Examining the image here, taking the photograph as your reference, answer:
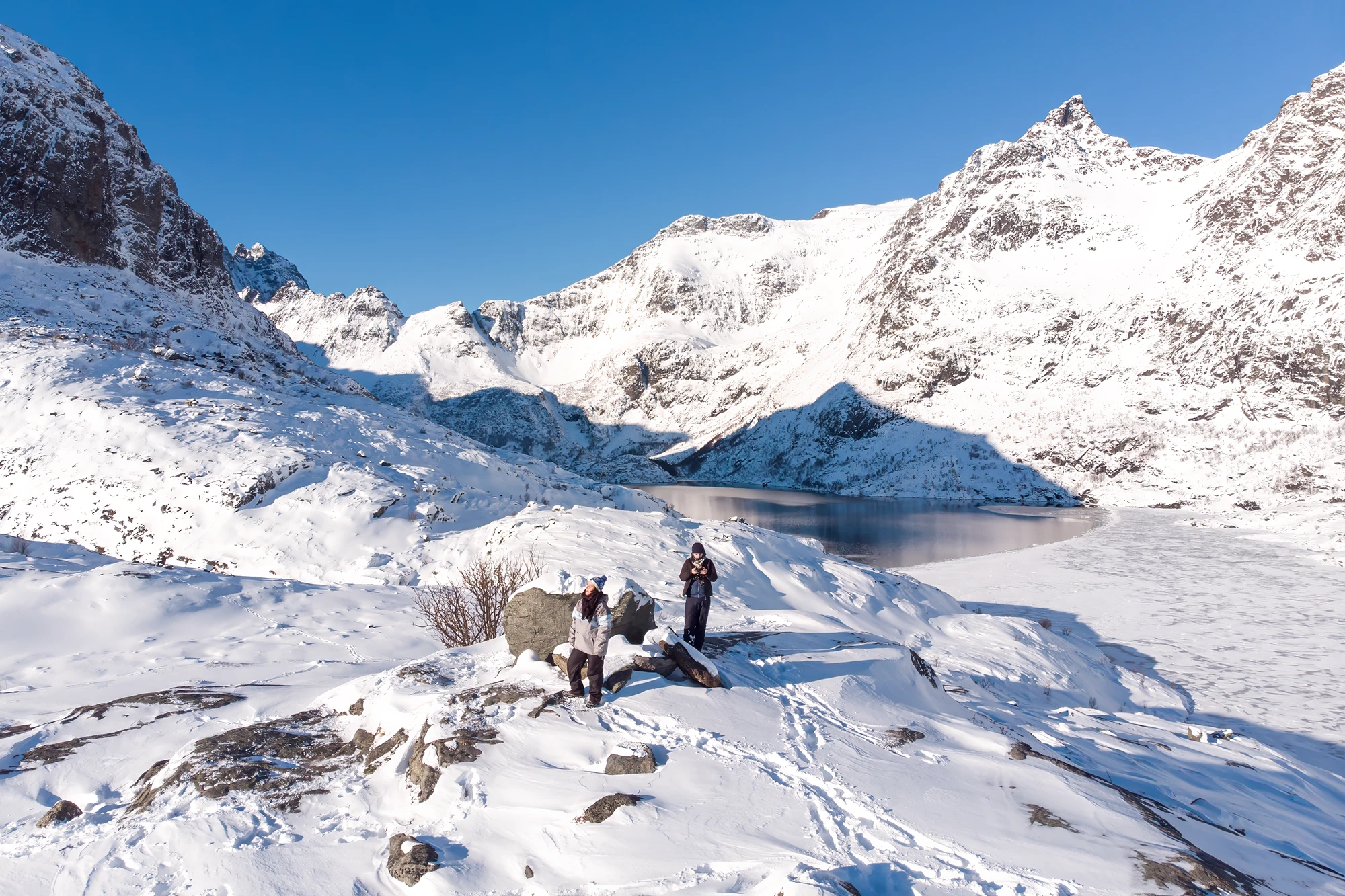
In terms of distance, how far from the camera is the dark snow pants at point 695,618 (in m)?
9.61

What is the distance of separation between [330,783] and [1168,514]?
62.6 m

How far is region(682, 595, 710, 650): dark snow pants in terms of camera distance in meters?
9.61

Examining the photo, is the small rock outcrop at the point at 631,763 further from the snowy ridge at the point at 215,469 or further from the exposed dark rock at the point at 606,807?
the snowy ridge at the point at 215,469

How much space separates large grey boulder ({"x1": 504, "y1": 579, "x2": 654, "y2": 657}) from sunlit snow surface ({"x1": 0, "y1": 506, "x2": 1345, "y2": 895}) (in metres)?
A: 0.41

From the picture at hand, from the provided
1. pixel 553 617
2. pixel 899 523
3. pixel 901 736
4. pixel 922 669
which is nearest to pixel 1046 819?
pixel 901 736

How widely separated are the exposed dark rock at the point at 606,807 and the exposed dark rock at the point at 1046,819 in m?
3.55

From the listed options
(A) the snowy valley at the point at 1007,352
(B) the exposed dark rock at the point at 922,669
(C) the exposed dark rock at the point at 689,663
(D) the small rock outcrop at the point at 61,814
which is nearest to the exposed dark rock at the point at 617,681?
(C) the exposed dark rock at the point at 689,663

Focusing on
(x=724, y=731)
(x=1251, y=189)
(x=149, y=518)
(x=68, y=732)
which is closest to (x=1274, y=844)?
(x=724, y=731)

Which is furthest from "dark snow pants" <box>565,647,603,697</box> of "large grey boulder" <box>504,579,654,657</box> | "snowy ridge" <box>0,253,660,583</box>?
"snowy ridge" <box>0,253,660,583</box>

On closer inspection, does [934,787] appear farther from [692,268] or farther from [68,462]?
[692,268]

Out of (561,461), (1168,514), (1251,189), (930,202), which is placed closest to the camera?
(1168,514)

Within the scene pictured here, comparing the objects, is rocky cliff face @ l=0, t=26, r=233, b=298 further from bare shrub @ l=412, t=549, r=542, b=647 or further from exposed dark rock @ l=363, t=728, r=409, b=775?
exposed dark rock @ l=363, t=728, r=409, b=775

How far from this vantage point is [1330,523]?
120ft

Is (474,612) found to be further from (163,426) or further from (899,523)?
(899,523)
